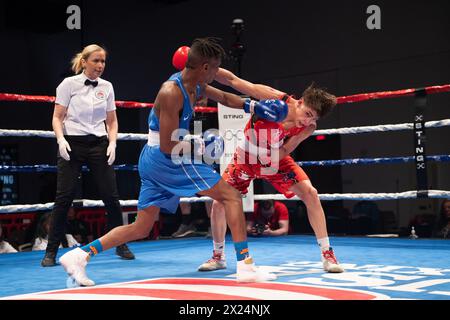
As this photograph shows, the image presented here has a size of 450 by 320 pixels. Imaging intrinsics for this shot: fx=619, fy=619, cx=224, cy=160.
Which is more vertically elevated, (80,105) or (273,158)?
(80,105)

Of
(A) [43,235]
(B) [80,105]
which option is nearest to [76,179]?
(B) [80,105]

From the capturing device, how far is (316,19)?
24.8ft

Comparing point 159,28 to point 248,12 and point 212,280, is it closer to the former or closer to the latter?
point 248,12

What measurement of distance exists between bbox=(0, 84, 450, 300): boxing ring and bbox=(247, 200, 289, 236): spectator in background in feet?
1.60

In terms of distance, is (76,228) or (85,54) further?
(76,228)

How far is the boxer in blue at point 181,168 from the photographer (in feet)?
7.30

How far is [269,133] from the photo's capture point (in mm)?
2779

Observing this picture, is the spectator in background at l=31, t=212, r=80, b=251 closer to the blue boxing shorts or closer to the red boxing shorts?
the red boxing shorts

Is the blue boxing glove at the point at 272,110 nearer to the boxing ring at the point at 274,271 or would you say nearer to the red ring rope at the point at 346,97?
the boxing ring at the point at 274,271

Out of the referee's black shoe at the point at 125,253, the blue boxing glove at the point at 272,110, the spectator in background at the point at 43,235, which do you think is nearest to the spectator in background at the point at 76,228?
the spectator in background at the point at 43,235

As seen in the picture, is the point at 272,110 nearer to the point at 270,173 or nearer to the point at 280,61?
the point at 270,173

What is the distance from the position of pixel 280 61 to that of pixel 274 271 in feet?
18.8

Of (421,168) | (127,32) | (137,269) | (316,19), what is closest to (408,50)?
(316,19)

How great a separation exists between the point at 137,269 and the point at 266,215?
2185mm
